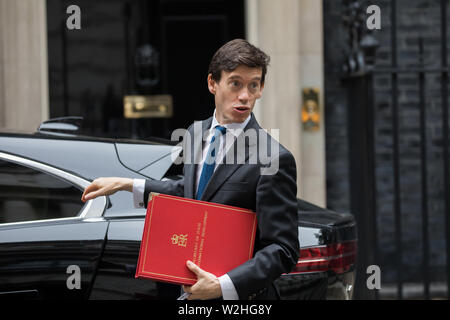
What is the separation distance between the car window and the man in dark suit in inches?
42.7

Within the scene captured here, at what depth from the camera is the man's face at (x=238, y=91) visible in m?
1.95

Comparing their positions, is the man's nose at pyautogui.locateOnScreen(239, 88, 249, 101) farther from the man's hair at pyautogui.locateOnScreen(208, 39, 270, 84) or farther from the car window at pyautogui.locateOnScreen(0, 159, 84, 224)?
the car window at pyautogui.locateOnScreen(0, 159, 84, 224)

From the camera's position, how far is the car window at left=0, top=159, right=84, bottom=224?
3.01m

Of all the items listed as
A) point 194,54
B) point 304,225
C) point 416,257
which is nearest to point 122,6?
point 194,54

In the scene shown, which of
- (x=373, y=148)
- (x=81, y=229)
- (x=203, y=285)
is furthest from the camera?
(x=373, y=148)

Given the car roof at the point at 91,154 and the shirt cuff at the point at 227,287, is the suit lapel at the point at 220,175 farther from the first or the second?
the car roof at the point at 91,154

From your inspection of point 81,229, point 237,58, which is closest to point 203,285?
point 237,58

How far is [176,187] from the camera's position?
2283 millimetres

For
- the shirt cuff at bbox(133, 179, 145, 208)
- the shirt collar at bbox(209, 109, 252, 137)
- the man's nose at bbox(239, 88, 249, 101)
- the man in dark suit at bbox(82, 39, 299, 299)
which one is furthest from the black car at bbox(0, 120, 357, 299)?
the man's nose at bbox(239, 88, 249, 101)

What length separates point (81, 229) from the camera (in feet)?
9.68

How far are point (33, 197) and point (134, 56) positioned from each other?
4.08m

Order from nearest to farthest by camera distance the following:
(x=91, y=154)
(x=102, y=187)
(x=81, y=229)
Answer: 1. (x=102, y=187)
2. (x=81, y=229)
3. (x=91, y=154)

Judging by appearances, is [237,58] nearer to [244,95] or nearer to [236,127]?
[244,95]

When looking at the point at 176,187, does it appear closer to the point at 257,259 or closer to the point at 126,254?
the point at 257,259
